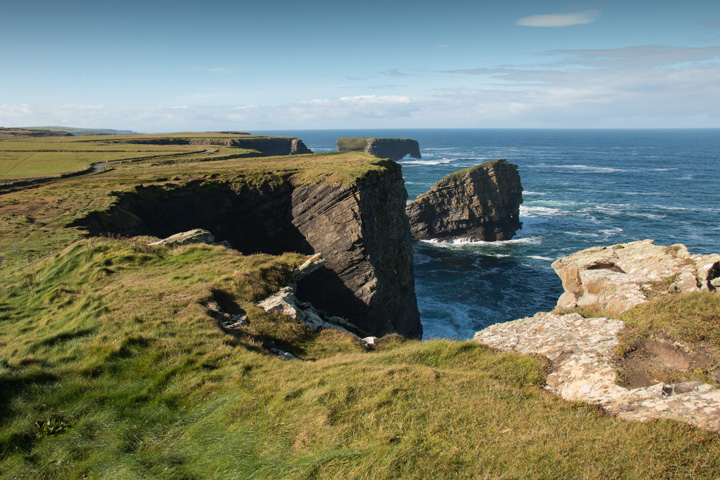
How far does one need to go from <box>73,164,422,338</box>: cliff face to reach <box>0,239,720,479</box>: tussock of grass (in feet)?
64.5

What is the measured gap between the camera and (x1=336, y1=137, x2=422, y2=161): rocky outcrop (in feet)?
554

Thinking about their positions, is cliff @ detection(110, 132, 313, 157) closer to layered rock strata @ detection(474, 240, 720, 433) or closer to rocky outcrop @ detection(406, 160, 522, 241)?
rocky outcrop @ detection(406, 160, 522, 241)

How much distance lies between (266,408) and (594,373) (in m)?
8.42

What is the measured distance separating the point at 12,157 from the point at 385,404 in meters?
88.4

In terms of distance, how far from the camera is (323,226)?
1458 inches

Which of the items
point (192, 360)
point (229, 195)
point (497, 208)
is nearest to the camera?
point (192, 360)

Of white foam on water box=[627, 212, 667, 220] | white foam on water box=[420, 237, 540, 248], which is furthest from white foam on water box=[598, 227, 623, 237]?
white foam on water box=[627, 212, 667, 220]

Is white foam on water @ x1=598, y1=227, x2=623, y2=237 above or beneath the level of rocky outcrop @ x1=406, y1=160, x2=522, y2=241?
beneath

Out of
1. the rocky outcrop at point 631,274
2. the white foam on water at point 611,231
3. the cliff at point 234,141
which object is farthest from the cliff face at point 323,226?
the cliff at point 234,141

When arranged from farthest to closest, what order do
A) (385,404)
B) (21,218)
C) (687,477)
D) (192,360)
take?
1. (21,218)
2. (192,360)
3. (385,404)
4. (687,477)

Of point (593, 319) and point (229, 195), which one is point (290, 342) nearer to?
point (593, 319)

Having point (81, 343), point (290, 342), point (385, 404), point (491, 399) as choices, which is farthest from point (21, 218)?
point (491, 399)

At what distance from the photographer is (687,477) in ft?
20.8

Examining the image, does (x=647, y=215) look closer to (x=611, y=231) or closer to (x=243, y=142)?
(x=611, y=231)
